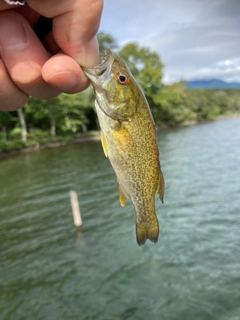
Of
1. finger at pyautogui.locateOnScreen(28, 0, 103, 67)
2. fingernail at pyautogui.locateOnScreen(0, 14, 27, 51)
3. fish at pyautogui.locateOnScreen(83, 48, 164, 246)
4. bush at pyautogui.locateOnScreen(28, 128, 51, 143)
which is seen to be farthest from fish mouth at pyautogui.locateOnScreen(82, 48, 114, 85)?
bush at pyautogui.locateOnScreen(28, 128, 51, 143)

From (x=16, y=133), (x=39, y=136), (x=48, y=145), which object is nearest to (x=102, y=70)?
(x=48, y=145)

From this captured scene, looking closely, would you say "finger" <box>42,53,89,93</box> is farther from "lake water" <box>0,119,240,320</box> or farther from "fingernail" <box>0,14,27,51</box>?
"lake water" <box>0,119,240,320</box>

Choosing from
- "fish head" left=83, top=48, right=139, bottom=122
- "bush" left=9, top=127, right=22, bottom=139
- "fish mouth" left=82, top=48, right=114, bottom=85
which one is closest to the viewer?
"fish mouth" left=82, top=48, right=114, bottom=85

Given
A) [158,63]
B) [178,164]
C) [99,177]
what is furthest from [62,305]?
[158,63]

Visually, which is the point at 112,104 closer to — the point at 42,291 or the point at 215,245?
the point at 42,291

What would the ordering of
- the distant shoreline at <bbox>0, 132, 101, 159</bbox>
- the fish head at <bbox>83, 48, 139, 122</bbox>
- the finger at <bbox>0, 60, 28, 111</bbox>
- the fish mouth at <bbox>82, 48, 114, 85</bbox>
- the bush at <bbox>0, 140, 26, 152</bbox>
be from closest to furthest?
the finger at <bbox>0, 60, 28, 111</bbox>
the fish mouth at <bbox>82, 48, 114, 85</bbox>
the fish head at <bbox>83, 48, 139, 122</bbox>
the bush at <bbox>0, 140, 26, 152</bbox>
the distant shoreline at <bbox>0, 132, 101, 159</bbox>

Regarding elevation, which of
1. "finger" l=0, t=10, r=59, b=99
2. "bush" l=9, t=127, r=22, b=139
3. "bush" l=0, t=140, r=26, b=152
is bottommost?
"bush" l=0, t=140, r=26, b=152

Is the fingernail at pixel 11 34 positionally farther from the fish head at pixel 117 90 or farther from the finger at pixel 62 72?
the fish head at pixel 117 90
